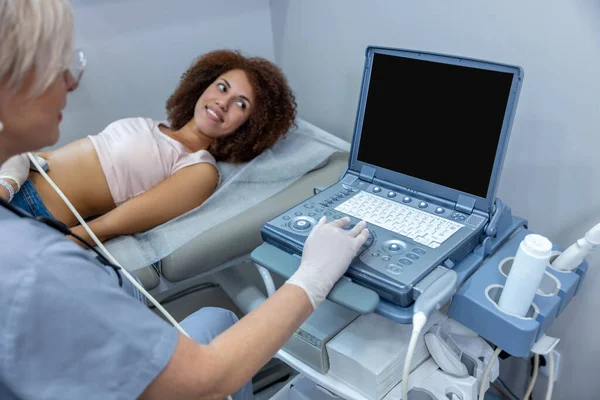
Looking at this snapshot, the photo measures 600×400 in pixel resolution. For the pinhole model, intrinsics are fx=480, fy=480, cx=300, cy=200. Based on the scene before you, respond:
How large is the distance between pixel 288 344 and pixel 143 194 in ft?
2.07

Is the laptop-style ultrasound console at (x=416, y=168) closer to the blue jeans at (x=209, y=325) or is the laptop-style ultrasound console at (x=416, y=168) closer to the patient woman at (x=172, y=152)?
the blue jeans at (x=209, y=325)

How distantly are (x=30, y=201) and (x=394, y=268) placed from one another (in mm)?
956

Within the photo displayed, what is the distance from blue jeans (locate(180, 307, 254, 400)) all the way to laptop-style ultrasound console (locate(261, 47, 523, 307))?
0.22 meters

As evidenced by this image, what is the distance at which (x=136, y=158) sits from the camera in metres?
1.37

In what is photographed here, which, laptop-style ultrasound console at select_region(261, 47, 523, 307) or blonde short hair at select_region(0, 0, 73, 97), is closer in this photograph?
blonde short hair at select_region(0, 0, 73, 97)

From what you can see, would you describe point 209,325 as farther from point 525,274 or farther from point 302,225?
point 525,274

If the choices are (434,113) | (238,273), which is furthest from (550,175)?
(238,273)

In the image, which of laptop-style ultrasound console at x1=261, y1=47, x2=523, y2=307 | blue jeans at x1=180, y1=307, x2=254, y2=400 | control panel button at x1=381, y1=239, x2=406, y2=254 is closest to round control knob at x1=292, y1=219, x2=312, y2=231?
laptop-style ultrasound console at x1=261, y1=47, x2=523, y2=307

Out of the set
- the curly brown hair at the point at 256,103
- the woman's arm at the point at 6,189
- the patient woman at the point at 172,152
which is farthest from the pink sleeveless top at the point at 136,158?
the woman's arm at the point at 6,189

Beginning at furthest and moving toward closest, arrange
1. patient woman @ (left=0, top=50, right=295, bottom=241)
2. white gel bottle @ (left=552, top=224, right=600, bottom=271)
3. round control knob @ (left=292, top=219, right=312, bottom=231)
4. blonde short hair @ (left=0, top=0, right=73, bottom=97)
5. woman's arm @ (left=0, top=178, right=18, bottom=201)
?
patient woman @ (left=0, top=50, right=295, bottom=241) → woman's arm @ (left=0, top=178, right=18, bottom=201) → round control knob @ (left=292, top=219, right=312, bottom=231) → white gel bottle @ (left=552, top=224, right=600, bottom=271) → blonde short hair @ (left=0, top=0, right=73, bottom=97)

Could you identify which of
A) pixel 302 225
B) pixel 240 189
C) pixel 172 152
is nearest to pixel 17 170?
pixel 172 152

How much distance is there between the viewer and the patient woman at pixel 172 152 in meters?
1.27

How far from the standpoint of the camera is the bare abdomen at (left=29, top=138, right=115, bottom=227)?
1.29m

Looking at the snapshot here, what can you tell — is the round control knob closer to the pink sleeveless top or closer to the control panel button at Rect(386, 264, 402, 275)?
the control panel button at Rect(386, 264, 402, 275)
